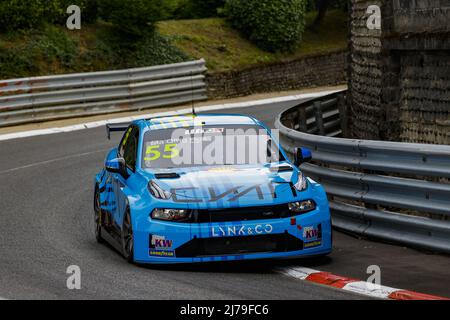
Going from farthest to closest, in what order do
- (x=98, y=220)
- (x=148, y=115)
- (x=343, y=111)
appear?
(x=148, y=115) → (x=343, y=111) → (x=98, y=220)

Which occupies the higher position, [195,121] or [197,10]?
[195,121]

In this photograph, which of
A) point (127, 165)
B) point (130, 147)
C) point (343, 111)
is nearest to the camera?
point (127, 165)

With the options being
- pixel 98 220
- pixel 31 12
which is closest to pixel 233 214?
pixel 98 220

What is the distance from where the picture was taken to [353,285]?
32.0ft

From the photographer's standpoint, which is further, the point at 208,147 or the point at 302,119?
the point at 302,119

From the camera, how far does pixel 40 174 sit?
61.0ft

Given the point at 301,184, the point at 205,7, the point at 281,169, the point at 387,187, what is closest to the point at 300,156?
the point at 281,169

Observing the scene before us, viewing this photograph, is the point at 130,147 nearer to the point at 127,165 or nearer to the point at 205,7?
the point at 127,165

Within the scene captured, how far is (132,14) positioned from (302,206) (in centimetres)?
2081

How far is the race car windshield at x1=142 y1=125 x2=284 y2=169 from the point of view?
38.7 ft

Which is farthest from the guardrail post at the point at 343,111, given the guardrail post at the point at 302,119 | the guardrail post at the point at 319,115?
the guardrail post at the point at 302,119

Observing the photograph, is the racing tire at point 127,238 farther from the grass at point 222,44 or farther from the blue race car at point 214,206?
the grass at point 222,44

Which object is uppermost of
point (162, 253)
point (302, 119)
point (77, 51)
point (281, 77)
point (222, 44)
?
point (162, 253)

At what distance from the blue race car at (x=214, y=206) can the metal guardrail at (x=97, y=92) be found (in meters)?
12.9
